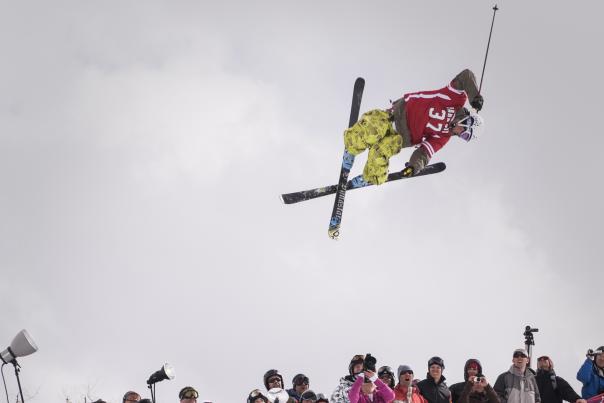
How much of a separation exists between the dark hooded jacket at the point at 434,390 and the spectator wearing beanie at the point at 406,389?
86 mm

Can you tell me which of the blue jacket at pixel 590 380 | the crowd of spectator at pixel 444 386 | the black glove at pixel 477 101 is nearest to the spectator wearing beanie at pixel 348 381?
the crowd of spectator at pixel 444 386

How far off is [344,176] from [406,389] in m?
5.77

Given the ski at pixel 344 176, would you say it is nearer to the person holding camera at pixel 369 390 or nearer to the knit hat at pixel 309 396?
the knit hat at pixel 309 396

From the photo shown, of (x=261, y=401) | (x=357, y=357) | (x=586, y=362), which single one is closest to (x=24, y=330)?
(x=261, y=401)

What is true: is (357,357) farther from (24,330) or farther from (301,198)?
(301,198)

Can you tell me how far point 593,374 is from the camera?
629 inches

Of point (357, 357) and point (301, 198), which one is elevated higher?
point (301, 198)

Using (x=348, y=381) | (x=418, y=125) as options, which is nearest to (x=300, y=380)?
(x=348, y=381)

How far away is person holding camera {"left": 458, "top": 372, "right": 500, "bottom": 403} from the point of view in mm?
14953

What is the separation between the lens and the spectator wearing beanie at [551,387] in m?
15.8

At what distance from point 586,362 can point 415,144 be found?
183 inches

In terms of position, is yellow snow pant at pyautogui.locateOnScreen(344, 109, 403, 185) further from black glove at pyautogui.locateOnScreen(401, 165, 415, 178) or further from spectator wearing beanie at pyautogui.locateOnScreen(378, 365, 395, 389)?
spectator wearing beanie at pyautogui.locateOnScreen(378, 365, 395, 389)

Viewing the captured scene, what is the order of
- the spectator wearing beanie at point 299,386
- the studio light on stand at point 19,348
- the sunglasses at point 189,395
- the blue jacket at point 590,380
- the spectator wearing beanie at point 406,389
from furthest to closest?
the blue jacket at point 590,380 → the spectator wearing beanie at point 299,386 → the spectator wearing beanie at point 406,389 → the sunglasses at point 189,395 → the studio light on stand at point 19,348

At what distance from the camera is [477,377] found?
15.1m
